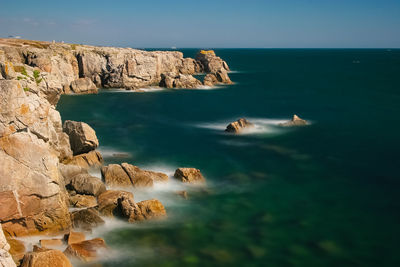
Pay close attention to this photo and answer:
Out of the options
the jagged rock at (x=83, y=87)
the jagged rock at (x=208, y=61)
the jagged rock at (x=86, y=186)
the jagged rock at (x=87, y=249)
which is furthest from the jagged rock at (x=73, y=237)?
the jagged rock at (x=208, y=61)

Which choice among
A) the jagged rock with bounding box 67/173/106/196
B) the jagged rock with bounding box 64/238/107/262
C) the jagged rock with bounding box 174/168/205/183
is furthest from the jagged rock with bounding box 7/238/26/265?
the jagged rock with bounding box 174/168/205/183

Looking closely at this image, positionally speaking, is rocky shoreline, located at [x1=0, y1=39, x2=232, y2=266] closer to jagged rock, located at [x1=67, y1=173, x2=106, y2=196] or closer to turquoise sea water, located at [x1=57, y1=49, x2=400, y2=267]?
jagged rock, located at [x1=67, y1=173, x2=106, y2=196]

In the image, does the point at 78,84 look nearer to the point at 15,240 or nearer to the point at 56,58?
the point at 56,58

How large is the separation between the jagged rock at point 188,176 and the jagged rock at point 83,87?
4765 cm

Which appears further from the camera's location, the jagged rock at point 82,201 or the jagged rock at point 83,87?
the jagged rock at point 83,87

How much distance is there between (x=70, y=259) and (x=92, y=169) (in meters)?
11.8

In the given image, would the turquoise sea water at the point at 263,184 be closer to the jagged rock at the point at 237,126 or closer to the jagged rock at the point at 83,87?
the jagged rock at the point at 237,126

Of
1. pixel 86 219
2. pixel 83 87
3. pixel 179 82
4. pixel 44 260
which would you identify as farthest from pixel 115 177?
pixel 179 82

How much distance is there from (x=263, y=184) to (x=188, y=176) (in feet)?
16.9

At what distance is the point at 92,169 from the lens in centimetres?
2691

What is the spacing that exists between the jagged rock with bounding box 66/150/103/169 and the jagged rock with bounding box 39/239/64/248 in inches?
396

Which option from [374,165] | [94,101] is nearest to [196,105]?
[94,101]

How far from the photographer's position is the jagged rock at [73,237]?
16891 millimetres

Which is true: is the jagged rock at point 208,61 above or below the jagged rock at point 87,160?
above
